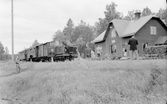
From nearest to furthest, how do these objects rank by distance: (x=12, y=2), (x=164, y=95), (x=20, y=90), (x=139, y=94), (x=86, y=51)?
(x=164, y=95)
(x=139, y=94)
(x=20, y=90)
(x=12, y=2)
(x=86, y=51)

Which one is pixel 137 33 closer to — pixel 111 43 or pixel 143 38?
pixel 143 38

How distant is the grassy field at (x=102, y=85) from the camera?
832cm

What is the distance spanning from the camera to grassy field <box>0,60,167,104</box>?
8320 millimetres

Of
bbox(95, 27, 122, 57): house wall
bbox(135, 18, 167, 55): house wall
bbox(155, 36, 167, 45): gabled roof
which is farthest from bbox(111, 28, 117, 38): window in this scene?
bbox(155, 36, 167, 45): gabled roof

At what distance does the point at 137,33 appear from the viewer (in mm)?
28406

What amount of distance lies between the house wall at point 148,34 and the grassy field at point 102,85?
16571 millimetres

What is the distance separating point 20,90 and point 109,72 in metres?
9.11

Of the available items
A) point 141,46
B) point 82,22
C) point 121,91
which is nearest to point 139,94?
point 121,91

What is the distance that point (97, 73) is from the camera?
11.2 metres

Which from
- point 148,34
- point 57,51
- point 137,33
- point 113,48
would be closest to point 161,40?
point 148,34

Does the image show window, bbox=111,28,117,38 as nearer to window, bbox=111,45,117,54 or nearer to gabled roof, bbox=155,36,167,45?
window, bbox=111,45,117,54

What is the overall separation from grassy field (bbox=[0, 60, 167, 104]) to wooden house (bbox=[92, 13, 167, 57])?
54.0 feet

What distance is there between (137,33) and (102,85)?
66.6ft

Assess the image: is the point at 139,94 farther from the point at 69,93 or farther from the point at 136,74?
the point at 69,93
